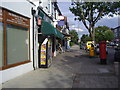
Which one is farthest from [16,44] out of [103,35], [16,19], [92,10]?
[103,35]

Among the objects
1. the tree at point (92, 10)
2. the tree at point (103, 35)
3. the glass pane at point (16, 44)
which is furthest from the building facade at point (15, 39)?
the tree at point (103, 35)

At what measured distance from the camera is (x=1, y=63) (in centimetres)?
695

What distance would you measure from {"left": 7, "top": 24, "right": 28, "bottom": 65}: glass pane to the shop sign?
252mm

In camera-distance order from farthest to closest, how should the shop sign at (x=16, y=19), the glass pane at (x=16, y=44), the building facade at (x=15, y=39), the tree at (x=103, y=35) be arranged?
the tree at (x=103, y=35) → the glass pane at (x=16, y=44) → the shop sign at (x=16, y=19) → the building facade at (x=15, y=39)

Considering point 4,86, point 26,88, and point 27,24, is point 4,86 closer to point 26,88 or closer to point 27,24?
point 26,88

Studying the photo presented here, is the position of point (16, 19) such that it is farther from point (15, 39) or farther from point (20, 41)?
point (20, 41)

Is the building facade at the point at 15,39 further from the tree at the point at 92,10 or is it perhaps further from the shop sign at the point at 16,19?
the tree at the point at 92,10

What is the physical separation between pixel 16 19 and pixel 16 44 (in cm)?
129

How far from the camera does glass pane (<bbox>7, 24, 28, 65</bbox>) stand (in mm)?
7574

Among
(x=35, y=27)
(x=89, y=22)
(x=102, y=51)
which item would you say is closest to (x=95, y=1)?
(x=89, y=22)

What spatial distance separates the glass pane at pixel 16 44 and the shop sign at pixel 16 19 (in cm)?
25

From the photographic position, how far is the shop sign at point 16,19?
7.42 meters

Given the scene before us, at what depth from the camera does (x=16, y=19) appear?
8117 millimetres

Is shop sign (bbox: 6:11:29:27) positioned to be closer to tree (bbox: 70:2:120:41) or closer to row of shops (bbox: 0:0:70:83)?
row of shops (bbox: 0:0:70:83)
